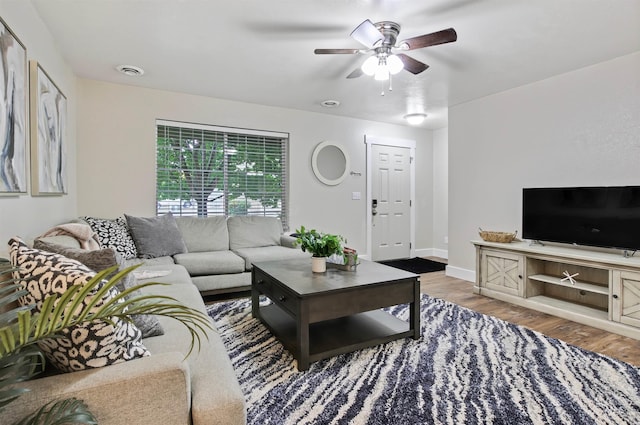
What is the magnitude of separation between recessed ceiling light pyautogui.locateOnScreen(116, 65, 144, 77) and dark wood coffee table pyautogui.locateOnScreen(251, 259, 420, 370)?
2.29 m

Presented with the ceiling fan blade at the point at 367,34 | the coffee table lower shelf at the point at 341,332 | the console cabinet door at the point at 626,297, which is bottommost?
the coffee table lower shelf at the point at 341,332

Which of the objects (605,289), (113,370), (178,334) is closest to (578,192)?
(605,289)

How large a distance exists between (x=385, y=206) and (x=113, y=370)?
4.96 m

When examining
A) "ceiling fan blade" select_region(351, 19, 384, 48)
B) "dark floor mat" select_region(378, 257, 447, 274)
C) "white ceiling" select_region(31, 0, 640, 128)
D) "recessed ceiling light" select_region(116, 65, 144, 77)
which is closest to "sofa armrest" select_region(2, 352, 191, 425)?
"ceiling fan blade" select_region(351, 19, 384, 48)

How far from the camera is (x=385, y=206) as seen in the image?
5.61 metres

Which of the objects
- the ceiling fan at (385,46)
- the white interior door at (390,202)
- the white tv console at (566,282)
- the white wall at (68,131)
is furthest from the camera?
the white interior door at (390,202)

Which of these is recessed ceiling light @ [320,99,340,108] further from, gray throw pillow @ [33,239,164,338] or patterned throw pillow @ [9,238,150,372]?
patterned throw pillow @ [9,238,150,372]

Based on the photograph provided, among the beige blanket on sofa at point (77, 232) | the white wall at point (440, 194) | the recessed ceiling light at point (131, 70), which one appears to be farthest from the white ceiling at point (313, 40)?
the white wall at point (440, 194)

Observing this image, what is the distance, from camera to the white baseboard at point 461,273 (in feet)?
13.7

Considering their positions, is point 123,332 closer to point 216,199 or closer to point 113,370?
point 113,370

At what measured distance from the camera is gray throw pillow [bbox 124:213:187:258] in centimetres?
329

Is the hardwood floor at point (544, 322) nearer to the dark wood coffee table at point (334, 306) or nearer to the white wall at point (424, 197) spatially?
the dark wood coffee table at point (334, 306)

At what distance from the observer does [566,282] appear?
10.1 feet

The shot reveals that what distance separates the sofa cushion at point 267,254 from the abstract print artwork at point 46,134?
5.63ft
